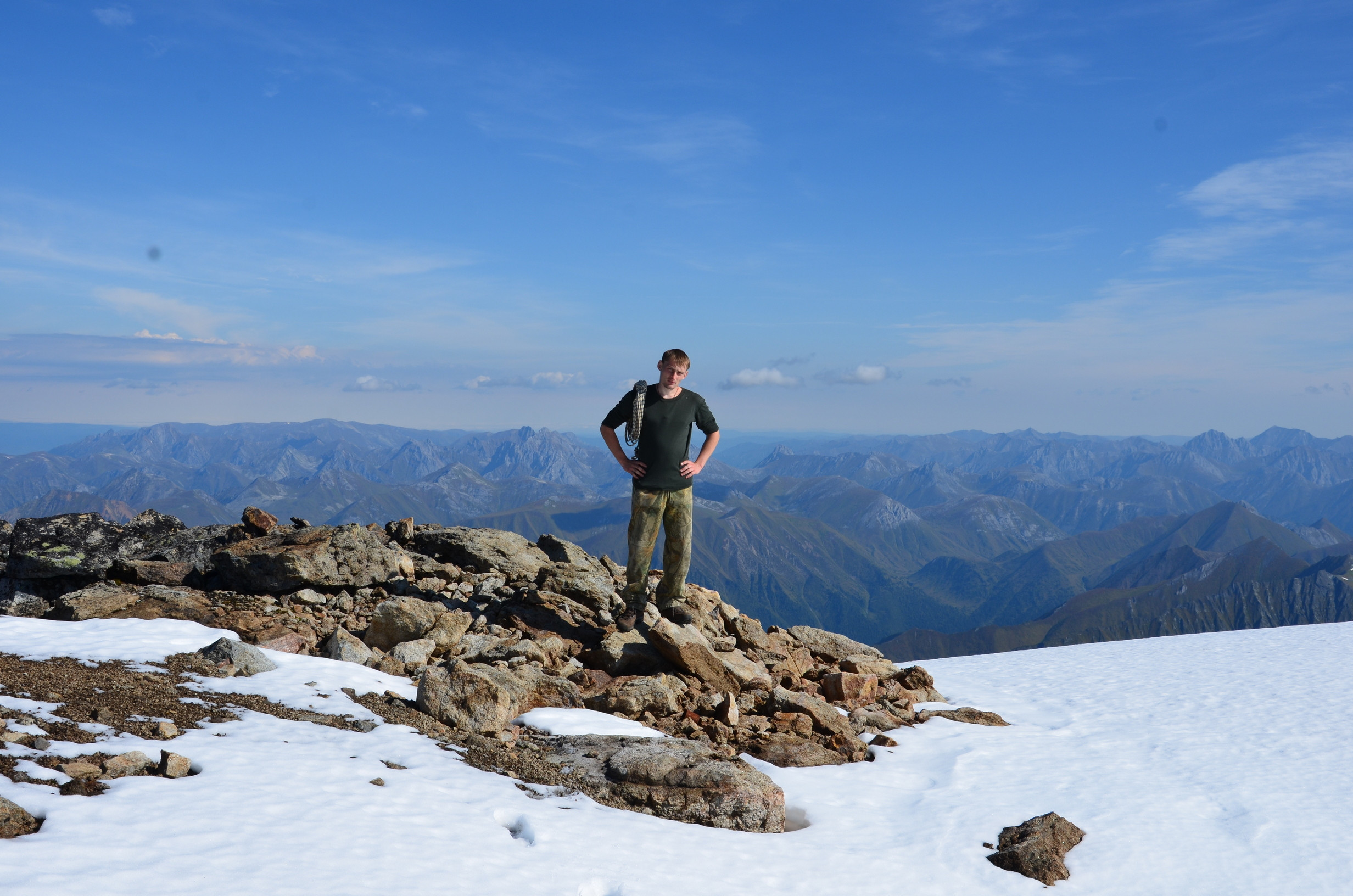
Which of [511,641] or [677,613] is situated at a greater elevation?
[677,613]

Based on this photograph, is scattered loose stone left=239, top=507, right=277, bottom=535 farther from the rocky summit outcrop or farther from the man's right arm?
the man's right arm

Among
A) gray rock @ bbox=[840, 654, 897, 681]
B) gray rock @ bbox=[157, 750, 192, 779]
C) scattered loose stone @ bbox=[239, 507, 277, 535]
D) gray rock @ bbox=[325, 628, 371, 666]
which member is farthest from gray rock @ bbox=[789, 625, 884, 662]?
scattered loose stone @ bbox=[239, 507, 277, 535]

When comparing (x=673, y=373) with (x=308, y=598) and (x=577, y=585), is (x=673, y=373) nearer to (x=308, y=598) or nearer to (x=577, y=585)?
(x=577, y=585)

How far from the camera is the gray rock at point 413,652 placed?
13.7m

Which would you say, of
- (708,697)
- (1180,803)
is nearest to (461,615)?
(708,697)

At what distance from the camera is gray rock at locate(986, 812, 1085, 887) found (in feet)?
29.7

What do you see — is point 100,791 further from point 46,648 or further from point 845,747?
point 845,747

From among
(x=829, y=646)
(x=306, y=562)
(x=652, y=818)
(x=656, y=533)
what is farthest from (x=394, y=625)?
(x=829, y=646)

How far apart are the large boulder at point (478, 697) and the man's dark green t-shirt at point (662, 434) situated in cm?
387

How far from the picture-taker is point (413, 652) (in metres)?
13.9

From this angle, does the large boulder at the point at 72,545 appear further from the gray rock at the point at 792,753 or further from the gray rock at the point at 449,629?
Answer: the gray rock at the point at 792,753

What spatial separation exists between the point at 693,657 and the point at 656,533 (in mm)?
2270

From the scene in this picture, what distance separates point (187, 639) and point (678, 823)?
8.97 meters

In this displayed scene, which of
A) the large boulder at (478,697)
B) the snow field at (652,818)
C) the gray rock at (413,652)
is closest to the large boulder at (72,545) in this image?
the snow field at (652,818)
